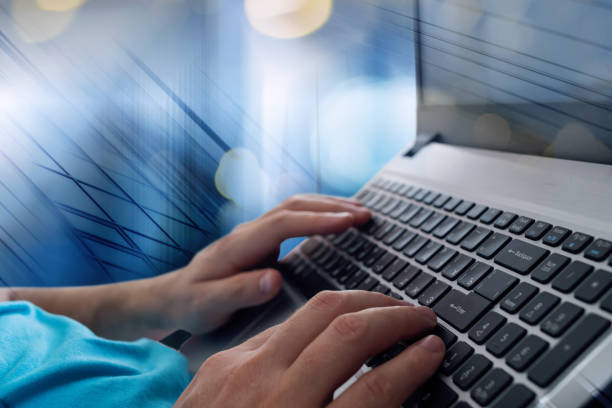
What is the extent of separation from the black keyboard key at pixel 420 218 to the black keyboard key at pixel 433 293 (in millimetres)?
122

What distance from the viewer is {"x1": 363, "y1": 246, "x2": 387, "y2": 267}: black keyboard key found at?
1.66ft

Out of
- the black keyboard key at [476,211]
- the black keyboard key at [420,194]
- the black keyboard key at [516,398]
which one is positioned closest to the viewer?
the black keyboard key at [516,398]

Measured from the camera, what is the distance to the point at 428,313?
34 cm

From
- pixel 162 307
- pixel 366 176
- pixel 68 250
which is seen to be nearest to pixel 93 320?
pixel 162 307

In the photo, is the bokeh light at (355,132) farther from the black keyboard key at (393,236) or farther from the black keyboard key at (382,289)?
the black keyboard key at (382,289)

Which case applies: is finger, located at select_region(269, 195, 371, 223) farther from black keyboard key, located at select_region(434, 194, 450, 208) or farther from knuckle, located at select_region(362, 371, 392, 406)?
knuckle, located at select_region(362, 371, 392, 406)

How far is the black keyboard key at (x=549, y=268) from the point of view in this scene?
32 cm

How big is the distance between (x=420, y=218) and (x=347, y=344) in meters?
0.25

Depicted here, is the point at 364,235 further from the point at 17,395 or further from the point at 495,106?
the point at 17,395

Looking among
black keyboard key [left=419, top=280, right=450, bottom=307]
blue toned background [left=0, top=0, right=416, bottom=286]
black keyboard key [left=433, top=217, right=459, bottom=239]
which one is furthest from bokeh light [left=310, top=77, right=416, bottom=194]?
black keyboard key [left=419, top=280, right=450, bottom=307]

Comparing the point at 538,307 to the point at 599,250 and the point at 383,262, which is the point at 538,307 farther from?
the point at 383,262

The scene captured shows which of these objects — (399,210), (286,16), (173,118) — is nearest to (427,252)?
(399,210)

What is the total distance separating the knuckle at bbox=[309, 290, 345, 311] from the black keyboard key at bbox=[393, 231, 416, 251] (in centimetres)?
15

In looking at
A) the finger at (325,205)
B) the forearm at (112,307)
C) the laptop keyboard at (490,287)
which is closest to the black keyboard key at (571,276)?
the laptop keyboard at (490,287)
